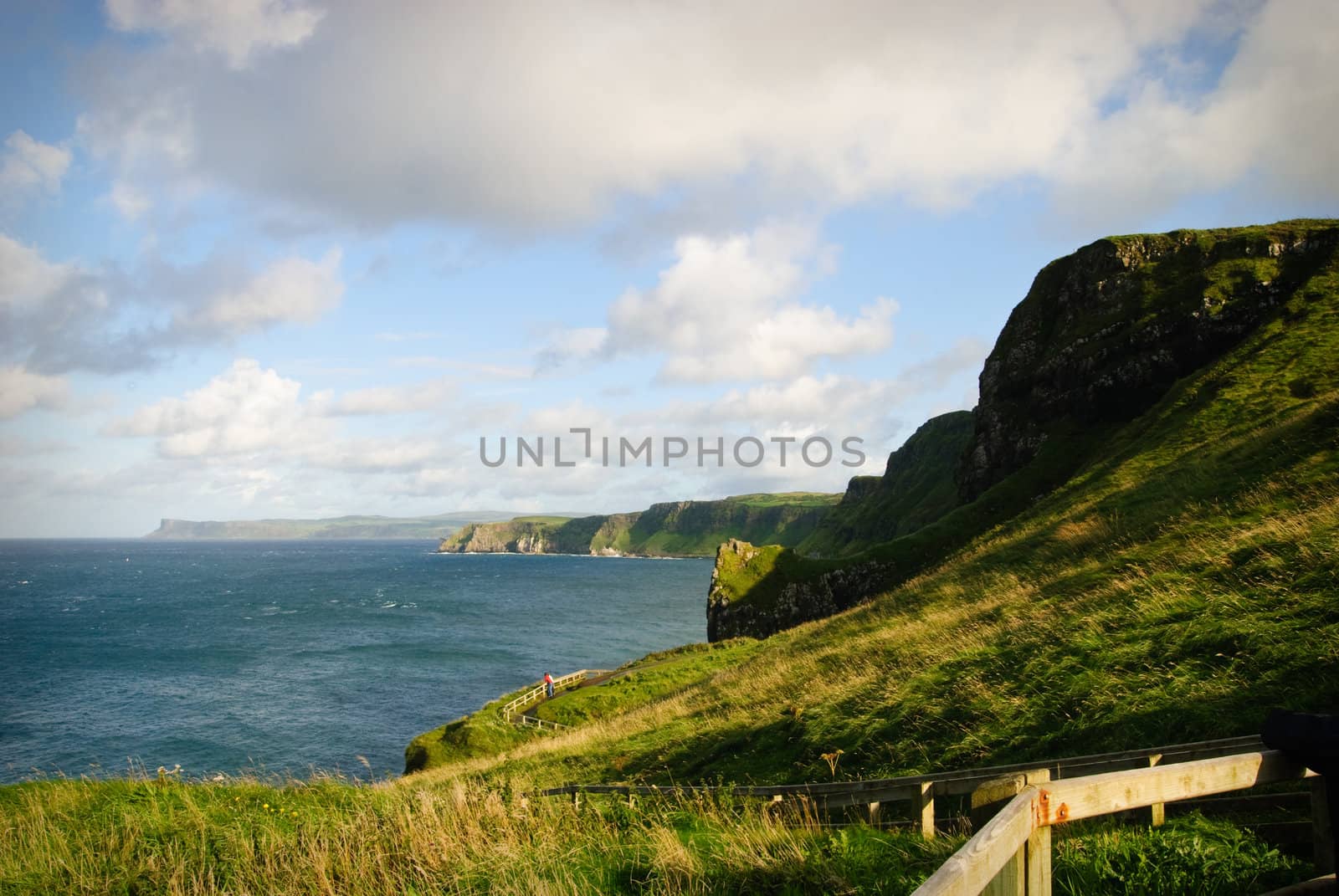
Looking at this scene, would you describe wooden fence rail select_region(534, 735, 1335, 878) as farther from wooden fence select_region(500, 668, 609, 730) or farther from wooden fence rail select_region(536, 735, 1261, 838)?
wooden fence select_region(500, 668, 609, 730)

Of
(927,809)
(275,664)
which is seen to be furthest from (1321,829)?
(275,664)

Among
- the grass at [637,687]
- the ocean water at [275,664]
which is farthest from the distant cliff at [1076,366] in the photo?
the ocean water at [275,664]

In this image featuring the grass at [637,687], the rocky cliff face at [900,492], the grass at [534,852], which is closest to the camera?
the grass at [534,852]

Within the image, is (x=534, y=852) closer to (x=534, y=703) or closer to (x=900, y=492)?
(x=534, y=703)

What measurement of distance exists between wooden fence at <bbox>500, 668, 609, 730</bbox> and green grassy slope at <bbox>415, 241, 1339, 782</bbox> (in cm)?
1748

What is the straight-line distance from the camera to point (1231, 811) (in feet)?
23.0

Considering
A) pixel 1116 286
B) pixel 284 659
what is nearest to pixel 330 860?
pixel 1116 286

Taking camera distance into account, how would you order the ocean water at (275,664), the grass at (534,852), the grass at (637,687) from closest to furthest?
the grass at (534,852)
the grass at (637,687)
the ocean water at (275,664)

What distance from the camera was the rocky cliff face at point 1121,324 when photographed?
184 feet

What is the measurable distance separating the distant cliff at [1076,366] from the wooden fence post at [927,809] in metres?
48.3

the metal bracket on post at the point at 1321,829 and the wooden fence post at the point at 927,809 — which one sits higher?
the metal bracket on post at the point at 1321,829

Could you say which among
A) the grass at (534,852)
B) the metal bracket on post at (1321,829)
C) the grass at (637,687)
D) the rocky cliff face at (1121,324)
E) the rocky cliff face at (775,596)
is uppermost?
the rocky cliff face at (1121,324)

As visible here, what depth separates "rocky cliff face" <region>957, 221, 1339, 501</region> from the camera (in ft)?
184

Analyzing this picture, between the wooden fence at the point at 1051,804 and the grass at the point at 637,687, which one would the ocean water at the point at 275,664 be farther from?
the wooden fence at the point at 1051,804
